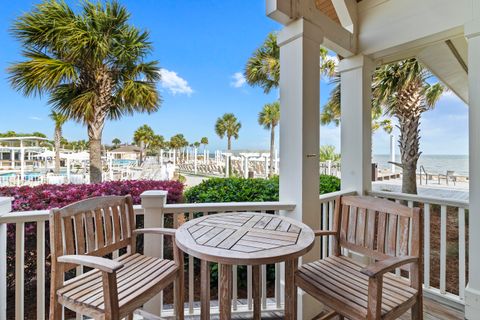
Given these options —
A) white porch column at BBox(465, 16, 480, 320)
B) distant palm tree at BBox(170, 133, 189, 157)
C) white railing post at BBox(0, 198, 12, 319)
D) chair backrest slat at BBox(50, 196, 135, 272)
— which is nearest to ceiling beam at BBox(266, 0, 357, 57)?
white porch column at BBox(465, 16, 480, 320)

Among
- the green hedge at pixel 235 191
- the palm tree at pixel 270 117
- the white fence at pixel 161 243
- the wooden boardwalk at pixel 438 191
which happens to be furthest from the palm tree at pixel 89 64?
the palm tree at pixel 270 117

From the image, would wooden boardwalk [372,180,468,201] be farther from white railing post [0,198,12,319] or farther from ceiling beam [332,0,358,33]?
white railing post [0,198,12,319]

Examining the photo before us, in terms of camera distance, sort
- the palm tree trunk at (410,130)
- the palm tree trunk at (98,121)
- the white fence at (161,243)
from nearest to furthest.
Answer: the white fence at (161,243) → the palm tree trunk at (410,130) → the palm tree trunk at (98,121)

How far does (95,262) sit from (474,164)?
2669mm

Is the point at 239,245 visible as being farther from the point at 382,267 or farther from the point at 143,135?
the point at 143,135

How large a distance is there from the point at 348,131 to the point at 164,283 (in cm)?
239

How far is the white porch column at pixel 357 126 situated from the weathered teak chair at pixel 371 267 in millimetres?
1098

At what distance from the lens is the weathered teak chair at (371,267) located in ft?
3.80

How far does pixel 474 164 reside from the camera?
75.5 inches

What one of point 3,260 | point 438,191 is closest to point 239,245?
point 3,260

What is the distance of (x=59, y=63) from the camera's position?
5246 millimetres

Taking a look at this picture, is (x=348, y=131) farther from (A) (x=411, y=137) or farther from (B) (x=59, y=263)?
(A) (x=411, y=137)

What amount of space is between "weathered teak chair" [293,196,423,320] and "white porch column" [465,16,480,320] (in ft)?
3.04

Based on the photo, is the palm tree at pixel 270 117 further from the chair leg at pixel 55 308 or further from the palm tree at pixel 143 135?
the palm tree at pixel 143 135
